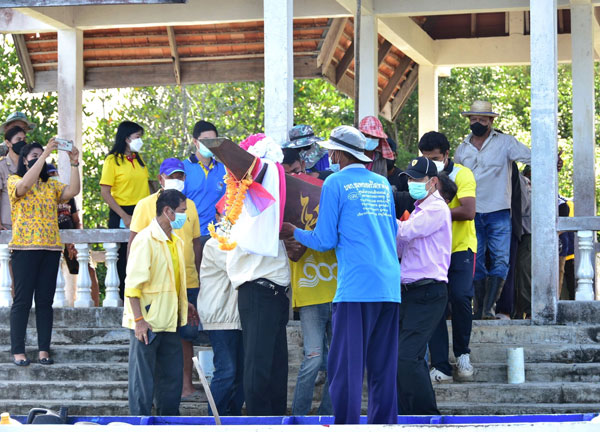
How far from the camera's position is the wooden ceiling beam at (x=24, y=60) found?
1347 cm

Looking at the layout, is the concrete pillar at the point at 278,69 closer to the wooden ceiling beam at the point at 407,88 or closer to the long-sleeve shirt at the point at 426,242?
the long-sleeve shirt at the point at 426,242

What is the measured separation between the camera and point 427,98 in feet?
47.2

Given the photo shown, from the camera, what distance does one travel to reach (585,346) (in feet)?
28.6

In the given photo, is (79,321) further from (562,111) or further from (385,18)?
(562,111)

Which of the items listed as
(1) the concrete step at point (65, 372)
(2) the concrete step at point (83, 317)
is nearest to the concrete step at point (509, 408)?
(1) the concrete step at point (65, 372)

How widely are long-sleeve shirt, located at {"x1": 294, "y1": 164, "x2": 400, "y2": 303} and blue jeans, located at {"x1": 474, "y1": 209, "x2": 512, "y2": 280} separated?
2.82m

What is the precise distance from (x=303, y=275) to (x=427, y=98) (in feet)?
24.2

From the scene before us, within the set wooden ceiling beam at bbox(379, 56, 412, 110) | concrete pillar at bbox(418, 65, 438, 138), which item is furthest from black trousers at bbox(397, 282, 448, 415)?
wooden ceiling beam at bbox(379, 56, 412, 110)

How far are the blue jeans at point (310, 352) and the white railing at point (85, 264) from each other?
281cm

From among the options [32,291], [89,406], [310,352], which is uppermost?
[32,291]

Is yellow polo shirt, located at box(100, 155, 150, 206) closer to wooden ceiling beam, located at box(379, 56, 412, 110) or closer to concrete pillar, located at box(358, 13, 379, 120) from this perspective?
concrete pillar, located at box(358, 13, 379, 120)

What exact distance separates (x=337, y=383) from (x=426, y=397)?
0.98m

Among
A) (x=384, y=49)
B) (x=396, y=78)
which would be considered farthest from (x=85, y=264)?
(x=396, y=78)

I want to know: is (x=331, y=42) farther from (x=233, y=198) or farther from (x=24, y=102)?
(x=233, y=198)
